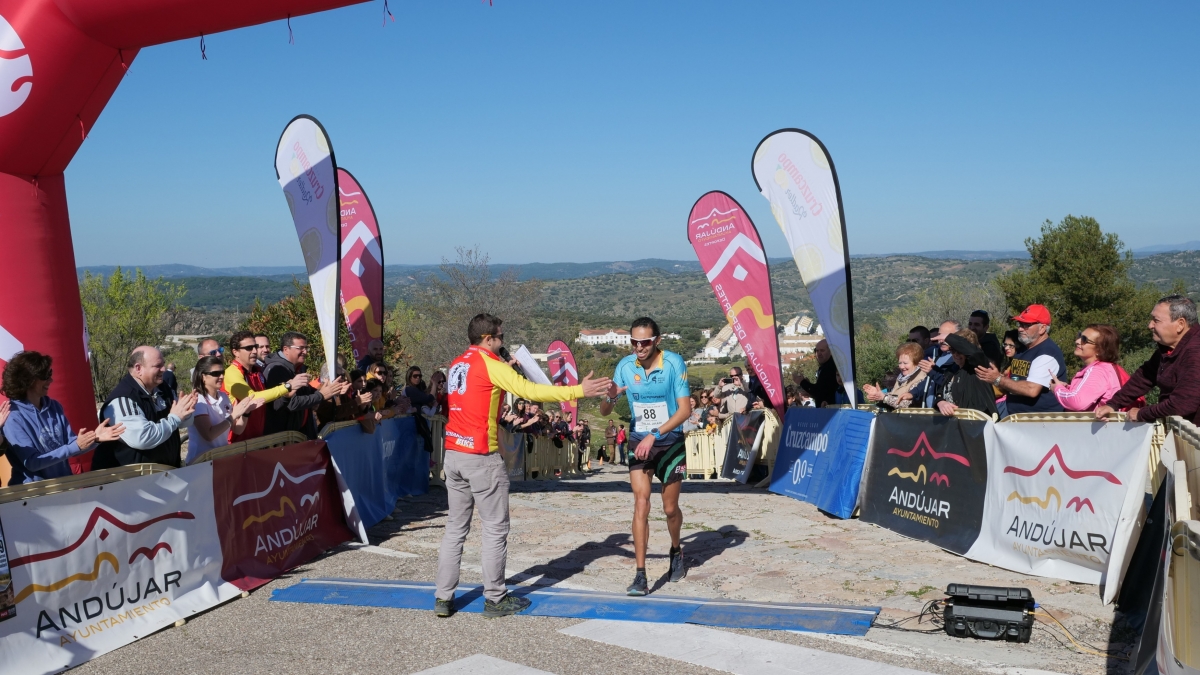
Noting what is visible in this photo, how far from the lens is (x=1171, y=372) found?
5.82 m

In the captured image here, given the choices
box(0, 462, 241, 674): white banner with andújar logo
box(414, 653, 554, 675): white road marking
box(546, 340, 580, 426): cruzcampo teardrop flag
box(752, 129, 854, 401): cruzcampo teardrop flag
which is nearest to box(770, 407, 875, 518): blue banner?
box(752, 129, 854, 401): cruzcampo teardrop flag

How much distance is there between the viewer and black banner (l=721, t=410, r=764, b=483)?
14.1 metres

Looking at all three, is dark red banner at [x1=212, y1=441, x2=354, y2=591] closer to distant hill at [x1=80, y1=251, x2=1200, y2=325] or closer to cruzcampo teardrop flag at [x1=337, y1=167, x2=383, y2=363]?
cruzcampo teardrop flag at [x1=337, y1=167, x2=383, y2=363]

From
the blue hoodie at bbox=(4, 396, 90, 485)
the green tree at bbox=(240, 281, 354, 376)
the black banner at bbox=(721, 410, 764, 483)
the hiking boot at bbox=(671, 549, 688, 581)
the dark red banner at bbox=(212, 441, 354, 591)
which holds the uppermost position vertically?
the green tree at bbox=(240, 281, 354, 376)

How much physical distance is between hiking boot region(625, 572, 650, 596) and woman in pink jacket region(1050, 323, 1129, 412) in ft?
11.8

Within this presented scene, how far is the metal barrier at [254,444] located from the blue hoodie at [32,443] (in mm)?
953

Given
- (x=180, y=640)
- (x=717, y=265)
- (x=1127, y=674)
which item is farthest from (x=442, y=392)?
(x=1127, y=674)

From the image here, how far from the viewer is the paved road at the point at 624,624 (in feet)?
15.8

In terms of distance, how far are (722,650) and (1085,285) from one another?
165 feet

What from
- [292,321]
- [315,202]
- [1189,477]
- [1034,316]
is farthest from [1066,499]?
[292,321]

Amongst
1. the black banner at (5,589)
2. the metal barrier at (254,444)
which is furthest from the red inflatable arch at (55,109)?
the black banner at (5,589)

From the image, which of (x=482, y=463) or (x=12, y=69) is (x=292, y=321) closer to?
(x=12, y=69)

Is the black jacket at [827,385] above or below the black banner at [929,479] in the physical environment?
above

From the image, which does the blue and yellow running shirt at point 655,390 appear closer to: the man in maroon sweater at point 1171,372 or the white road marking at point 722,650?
the white road marking at point 722,650
